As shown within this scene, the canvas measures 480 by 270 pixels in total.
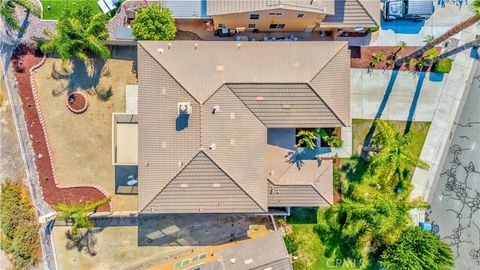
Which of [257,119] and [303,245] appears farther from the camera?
[303,245]

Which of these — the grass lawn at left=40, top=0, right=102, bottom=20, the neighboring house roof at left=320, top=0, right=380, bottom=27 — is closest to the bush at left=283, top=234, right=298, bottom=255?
the neighboring house roof at left=320, top=0, right=380, bottom=27

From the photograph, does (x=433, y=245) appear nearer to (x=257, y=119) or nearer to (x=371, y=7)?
(x=257, y=119)

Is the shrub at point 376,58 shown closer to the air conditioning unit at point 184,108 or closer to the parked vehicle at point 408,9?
the parked vehicle at point 408,9

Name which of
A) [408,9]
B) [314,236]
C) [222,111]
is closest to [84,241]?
[222,111]

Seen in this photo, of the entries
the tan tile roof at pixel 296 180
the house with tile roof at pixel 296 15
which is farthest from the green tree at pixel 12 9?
the tan tile roof at pixel 296 180

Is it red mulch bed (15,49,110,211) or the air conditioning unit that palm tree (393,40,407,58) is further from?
red mulch bed (15,49,110,211)

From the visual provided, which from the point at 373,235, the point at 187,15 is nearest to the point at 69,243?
the point at 187,15
